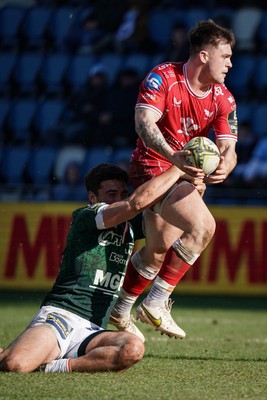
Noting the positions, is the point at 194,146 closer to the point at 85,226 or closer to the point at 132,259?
the point at 85,226

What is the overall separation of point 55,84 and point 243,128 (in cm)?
412

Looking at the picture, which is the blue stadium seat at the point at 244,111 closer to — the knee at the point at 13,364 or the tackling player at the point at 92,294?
the tackling player at the point at 92,294

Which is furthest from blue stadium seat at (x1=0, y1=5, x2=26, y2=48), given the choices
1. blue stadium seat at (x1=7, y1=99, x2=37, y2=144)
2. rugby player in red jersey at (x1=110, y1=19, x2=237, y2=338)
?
rugby player in red jersey at (x1=110, y1=19, x2=237, y2=338)

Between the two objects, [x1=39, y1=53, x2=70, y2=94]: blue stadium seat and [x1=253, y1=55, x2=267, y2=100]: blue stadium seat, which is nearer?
[x1=253, y1=55, x2=267, y2=100]: blue stadium seat

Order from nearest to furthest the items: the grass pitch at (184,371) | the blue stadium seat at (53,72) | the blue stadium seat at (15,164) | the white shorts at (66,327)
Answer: the grass pitch at (184,371) → the white shorts at (66,327) → the blue stadium seat at (15,164) → the blue stadium seat at (53,72)

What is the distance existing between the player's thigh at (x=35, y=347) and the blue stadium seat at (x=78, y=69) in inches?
443

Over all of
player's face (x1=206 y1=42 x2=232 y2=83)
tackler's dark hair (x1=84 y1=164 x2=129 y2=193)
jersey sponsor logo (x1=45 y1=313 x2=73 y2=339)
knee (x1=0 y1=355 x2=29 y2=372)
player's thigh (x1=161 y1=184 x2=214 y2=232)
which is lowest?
knee (x1=0 y1=355 x2=29 y2=372)

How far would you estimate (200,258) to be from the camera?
1334cm

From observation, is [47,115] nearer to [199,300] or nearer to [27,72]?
[27,72]

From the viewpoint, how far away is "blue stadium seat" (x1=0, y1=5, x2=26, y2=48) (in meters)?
18.5

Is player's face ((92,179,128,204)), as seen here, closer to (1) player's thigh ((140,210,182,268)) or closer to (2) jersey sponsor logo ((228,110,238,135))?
(1) player's thigh ((140,210,182,268))

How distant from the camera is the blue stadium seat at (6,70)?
1792 cm

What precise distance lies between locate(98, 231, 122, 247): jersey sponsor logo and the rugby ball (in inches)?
27.4

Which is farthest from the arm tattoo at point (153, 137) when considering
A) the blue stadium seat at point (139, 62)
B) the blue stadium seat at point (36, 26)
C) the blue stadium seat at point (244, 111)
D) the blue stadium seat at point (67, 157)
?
the blue stadium seat at point (36, 26)
